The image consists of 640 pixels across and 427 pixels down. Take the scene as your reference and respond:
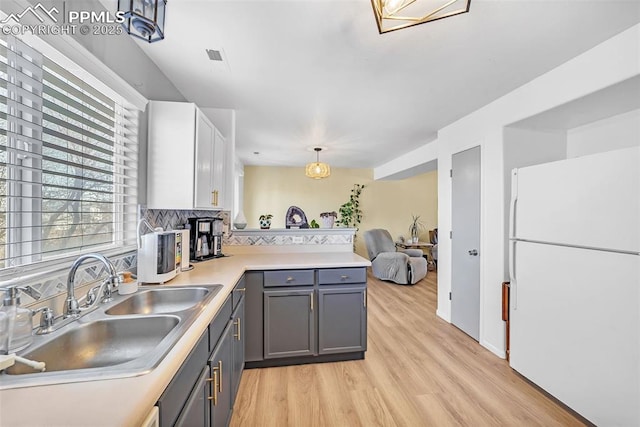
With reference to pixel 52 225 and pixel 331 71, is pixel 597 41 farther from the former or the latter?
pixel 52 225

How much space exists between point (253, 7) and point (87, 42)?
2.81ft

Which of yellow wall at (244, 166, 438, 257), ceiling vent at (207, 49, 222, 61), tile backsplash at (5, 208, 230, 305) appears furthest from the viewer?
yellow wall at (244, 166, 438, 257)

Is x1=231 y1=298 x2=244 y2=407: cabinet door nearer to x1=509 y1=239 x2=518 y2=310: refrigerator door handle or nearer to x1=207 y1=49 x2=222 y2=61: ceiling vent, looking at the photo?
x1=207 y1=49 x2=222 y2=61: ceiling vent

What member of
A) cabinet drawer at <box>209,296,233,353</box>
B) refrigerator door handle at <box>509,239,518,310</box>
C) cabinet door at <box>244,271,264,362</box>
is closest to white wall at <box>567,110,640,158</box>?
refrigerator door handle at <box>509,239,518,310</box>

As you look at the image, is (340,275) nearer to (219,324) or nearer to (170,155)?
(219,324)

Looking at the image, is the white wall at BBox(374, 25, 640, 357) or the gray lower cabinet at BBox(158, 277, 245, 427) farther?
the white wall at BBox(374, 25, 640, 357)

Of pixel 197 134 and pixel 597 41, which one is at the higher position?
pixel 597 41

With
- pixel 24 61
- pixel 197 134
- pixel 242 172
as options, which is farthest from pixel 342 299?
pixel 242 172

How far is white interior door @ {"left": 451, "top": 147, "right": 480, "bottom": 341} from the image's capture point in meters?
2.84

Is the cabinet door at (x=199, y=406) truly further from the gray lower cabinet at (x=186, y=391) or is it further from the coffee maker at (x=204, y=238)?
the coffee maker at (x=204, y=238)

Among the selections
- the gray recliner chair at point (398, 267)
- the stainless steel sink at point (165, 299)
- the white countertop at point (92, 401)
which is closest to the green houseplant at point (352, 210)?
the gray recliner chair at point (398, 267)

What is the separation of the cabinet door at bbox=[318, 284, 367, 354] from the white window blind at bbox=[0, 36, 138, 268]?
1568 millimetres

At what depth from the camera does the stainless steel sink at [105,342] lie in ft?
3.10

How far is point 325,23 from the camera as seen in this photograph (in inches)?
62.6
